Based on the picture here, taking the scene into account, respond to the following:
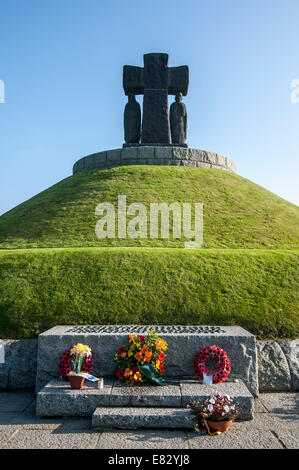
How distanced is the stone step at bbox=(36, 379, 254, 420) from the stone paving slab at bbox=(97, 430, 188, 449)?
0.40m

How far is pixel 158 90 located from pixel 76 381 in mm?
15506

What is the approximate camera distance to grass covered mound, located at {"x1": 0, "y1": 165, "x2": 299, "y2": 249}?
12125mm

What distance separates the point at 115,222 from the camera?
12820 mm

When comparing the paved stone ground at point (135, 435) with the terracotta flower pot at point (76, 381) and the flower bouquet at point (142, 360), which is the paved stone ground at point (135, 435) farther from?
the flower bouquet at point (142, 360)

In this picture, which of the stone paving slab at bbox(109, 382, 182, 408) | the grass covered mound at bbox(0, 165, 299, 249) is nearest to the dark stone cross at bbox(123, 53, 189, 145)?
the grass covered mound at bbox(0, 165, 299, 249)

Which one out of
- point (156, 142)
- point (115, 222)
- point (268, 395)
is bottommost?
point (268, 395)

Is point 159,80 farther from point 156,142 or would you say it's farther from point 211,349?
point 211,349

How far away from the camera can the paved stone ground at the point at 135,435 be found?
4637 millimetres

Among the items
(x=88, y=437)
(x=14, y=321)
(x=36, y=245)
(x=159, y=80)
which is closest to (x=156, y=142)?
(x=159, y=80)

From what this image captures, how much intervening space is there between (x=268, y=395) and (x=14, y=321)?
5.15 metres

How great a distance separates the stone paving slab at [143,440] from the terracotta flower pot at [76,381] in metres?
0.97

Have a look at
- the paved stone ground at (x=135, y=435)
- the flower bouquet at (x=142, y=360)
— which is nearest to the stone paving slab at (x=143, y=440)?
the paved stone ground at (x=135, y=435)

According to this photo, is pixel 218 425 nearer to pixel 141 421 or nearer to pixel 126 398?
pixel 141 421
